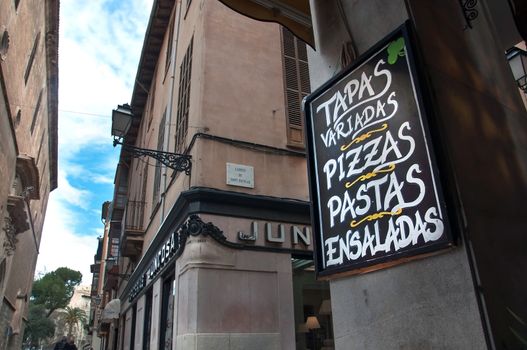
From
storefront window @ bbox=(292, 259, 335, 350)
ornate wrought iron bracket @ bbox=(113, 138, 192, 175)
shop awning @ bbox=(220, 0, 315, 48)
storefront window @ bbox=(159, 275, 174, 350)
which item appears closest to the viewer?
shop awning @ bbox=(220, 0, 315, 48)

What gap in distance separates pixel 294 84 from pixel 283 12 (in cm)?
496

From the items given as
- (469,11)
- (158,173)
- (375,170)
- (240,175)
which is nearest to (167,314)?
(240,175)

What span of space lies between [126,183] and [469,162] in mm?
23597

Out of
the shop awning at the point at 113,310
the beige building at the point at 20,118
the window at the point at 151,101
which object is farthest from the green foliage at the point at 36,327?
the window at the point at 151,101

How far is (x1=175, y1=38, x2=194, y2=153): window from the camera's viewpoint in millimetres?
9461

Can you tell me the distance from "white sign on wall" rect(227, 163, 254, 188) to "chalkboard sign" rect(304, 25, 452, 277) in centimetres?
455

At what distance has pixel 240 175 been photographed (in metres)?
7.83

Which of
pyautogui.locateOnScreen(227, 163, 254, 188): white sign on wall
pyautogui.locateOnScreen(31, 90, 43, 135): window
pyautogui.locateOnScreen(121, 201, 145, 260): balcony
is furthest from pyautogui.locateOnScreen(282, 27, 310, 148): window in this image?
pyautogui.locateOnScreen(31, 90, 43, 135): window

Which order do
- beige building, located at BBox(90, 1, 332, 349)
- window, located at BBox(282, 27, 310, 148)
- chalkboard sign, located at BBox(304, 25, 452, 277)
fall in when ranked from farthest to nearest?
1. window, located at BBox(282, 27, 310, 148)
2. beige building, located at BBox(90, 1, 332, 349)
3. chalkboard sign, located at BBox(304, 25, 452, 277)

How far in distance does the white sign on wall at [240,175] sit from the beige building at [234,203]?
19mm

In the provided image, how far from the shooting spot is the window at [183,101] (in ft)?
31.0

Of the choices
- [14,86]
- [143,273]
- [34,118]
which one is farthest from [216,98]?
[34,118]

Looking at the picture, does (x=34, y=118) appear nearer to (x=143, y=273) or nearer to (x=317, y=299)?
(x=143, y=273)

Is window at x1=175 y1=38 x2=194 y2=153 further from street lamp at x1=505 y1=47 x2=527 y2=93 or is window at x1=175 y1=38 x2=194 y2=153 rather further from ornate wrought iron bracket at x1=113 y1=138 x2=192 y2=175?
street lamp at x1=505 y1=47 x2=527 y2=93
